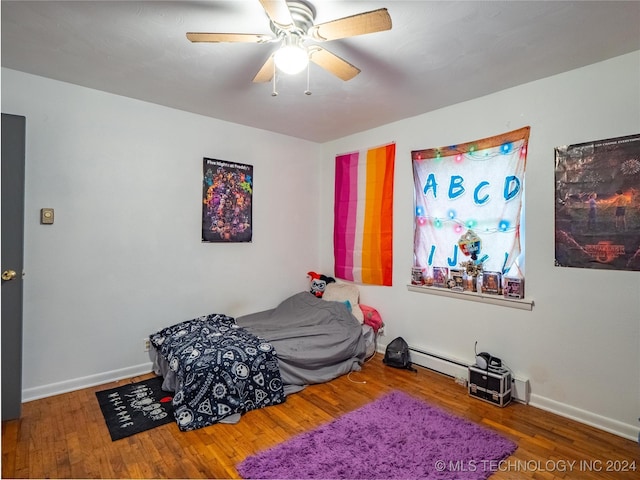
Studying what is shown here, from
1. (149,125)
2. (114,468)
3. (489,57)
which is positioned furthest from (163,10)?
(114,468)

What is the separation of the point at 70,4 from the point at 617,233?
3577 millimetres

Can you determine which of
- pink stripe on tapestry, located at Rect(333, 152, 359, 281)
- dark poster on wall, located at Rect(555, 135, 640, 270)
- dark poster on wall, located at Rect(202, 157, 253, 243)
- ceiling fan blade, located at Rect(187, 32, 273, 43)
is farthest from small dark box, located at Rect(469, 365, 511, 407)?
ceiling fan blade, located at Rect(187, 32, 273, 43)

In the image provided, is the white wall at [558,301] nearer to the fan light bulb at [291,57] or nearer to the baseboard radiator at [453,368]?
the baseboard radiator at [453,368]

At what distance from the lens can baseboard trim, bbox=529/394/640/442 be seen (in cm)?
226

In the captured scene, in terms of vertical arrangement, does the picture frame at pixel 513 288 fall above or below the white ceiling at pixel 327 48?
below

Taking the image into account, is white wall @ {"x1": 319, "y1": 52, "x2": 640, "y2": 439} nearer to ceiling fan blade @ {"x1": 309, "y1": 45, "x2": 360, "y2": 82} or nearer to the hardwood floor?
the hardwood floor

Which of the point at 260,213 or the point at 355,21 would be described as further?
the point at 260,213

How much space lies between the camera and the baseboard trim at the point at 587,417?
2.26 metres

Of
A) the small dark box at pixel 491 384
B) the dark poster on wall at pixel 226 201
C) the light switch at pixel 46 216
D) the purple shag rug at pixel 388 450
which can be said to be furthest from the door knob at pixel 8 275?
the small dark box at pixel 491 384

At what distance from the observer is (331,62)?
2.04 metres

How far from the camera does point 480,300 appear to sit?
9.78ft

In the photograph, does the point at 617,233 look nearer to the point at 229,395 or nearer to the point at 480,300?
the point at 480,300

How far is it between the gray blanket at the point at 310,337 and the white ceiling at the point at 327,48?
6.89 ft

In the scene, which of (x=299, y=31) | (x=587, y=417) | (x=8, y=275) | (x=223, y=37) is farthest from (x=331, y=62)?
(x=587, y=417)
